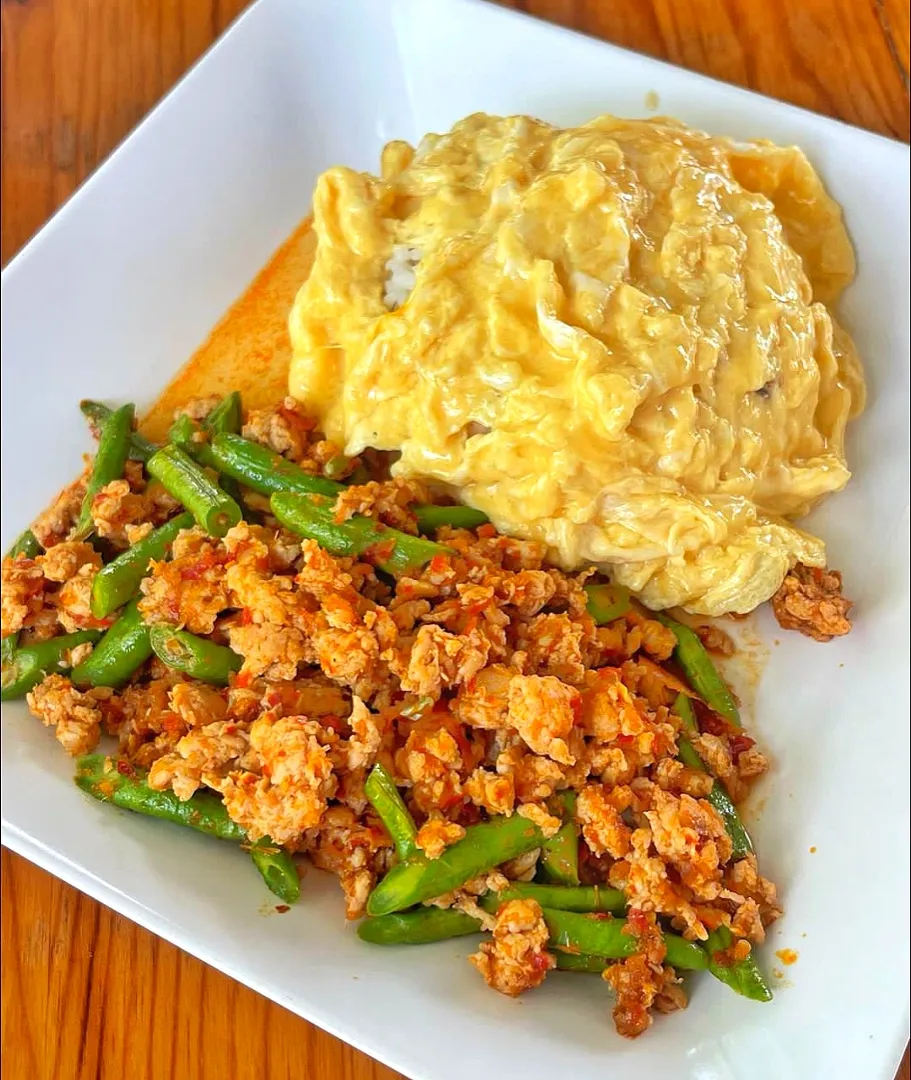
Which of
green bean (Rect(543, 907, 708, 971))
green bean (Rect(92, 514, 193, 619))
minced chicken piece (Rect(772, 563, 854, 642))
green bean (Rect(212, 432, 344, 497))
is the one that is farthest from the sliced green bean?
minced chicken piece (Rect(772, 563, 854, 642))

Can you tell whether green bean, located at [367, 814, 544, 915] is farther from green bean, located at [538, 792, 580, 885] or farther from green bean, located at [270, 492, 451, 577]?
green bean, located at [270, 492, 451, 577]

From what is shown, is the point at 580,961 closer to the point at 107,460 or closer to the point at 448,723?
the point at 448,723

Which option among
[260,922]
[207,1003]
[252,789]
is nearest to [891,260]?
[252,789]

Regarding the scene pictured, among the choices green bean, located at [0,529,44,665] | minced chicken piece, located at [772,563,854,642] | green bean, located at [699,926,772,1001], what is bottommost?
green bean, located at [699,926,772,1001]

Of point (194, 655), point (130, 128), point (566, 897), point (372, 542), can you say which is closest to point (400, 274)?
point (372, 542)

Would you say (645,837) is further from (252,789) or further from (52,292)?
(52,292)

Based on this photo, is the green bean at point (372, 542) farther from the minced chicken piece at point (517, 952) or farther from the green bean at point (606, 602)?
the minced chicken piece at point (517, 952)
